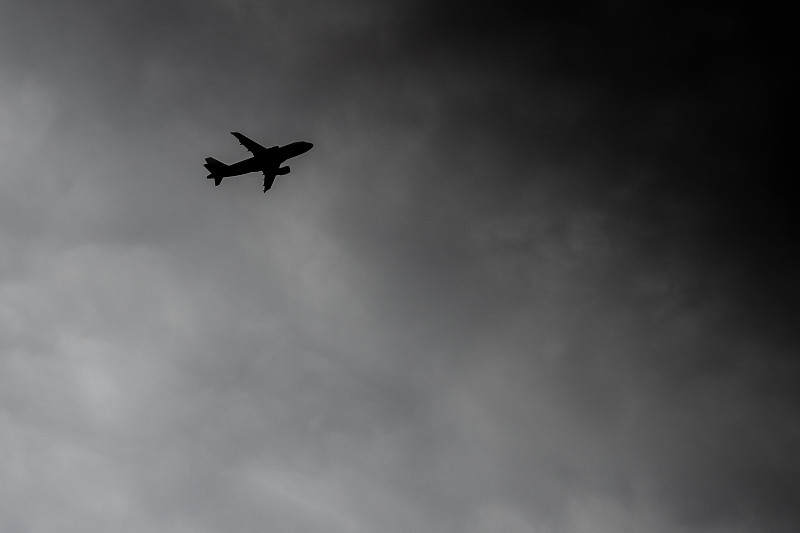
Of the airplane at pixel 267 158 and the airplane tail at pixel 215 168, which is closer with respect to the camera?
the airplane at pixel 267 158

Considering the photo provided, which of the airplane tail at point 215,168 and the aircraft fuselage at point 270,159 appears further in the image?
the airplane tail at point 215,168

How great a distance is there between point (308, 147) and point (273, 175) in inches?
495

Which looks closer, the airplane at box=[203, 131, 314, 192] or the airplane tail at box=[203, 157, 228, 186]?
the airplane at box=[203, 131, 314, 192]

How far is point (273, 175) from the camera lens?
191 meters

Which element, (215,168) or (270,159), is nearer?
(270,159)

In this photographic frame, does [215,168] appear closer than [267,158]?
No

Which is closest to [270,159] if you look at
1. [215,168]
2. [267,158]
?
[267,158]

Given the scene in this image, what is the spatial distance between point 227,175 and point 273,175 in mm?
14320

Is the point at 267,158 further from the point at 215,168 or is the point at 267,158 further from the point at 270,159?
the point at 215,168

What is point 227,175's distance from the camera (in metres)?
197

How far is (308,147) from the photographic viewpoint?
7712 inches

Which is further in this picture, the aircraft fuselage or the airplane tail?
the airplane tail
